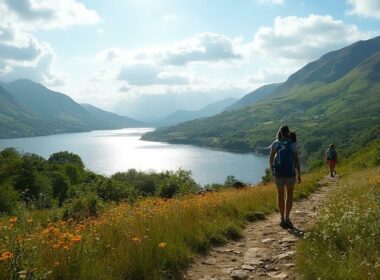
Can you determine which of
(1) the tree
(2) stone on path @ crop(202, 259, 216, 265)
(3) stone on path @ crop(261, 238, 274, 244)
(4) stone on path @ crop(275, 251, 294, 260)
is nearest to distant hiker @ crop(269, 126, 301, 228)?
(3) stone on path @ crop(261, 238, 274, 244)

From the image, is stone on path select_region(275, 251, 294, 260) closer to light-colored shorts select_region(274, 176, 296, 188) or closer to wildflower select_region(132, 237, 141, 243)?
wildflower select_region(132, 237, 141, 243)

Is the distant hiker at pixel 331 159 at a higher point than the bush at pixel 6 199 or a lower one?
higher

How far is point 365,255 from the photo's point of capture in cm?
607

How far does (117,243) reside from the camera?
22.9 feet

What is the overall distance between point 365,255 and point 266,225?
5155 mm

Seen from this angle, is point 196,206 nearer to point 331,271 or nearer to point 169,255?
point 169,255

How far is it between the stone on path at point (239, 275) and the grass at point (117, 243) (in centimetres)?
90

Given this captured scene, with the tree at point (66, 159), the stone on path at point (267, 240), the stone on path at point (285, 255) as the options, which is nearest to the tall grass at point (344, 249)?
the stone on path at point (285, 255)

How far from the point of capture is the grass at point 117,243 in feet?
16.9

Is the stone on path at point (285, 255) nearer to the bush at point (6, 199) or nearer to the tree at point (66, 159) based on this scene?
the bush at point (6, 199)

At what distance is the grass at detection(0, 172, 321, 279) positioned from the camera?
16.9 ft

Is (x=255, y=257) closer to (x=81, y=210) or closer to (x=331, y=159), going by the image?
(x=81, y=210)

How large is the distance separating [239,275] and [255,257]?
1.19 meters

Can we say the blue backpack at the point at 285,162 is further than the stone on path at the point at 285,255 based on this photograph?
Yes
